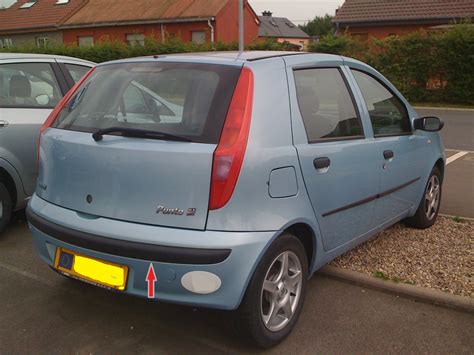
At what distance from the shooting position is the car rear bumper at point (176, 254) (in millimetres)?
2434

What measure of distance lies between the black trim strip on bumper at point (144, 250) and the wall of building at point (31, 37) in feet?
111

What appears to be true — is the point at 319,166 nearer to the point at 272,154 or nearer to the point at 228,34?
the point at 272,154

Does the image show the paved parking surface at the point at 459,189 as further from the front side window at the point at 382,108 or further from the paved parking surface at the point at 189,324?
the paved parking surface at the point at 189,324

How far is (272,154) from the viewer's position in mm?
2646

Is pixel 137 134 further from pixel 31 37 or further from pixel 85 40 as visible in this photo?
pixel 31 37

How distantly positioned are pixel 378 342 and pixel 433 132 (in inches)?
95.5

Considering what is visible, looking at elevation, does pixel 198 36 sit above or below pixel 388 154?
above

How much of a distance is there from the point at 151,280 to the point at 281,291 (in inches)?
30.7

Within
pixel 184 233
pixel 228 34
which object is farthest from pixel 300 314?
pixel 228 34

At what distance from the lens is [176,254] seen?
96.0 inches

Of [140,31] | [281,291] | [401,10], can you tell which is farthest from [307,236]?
[140,31]

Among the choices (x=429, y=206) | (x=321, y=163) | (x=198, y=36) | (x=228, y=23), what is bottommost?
(x=429, y=206)

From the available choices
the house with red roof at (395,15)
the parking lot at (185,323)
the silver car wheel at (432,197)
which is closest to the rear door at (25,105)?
the parking lot at (185,323)

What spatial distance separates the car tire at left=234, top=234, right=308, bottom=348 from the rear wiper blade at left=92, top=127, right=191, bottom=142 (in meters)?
0.78
